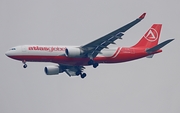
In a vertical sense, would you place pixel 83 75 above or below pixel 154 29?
below

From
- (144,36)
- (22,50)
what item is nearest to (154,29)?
(144,36)

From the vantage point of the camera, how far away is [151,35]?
8244 cm

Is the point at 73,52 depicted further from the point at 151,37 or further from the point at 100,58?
the point at 151,37

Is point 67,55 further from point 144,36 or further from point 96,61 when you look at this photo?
point 144,36

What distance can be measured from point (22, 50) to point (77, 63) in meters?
8.46

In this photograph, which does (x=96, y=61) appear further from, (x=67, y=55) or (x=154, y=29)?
(x=154, y=29)

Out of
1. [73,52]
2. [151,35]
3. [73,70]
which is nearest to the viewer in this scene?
[73,52]

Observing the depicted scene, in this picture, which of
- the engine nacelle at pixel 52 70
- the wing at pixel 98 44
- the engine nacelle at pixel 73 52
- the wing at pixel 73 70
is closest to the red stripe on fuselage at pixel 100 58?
the engine nacelle at pixel 73 52

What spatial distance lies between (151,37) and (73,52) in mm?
15914

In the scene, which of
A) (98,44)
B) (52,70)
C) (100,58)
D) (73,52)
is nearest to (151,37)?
(100,58)

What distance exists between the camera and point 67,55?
7262cm

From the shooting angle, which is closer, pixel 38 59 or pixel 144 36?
pixel 38 59

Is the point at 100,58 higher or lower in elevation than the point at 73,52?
lower

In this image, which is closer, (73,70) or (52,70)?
→ (52,70)
